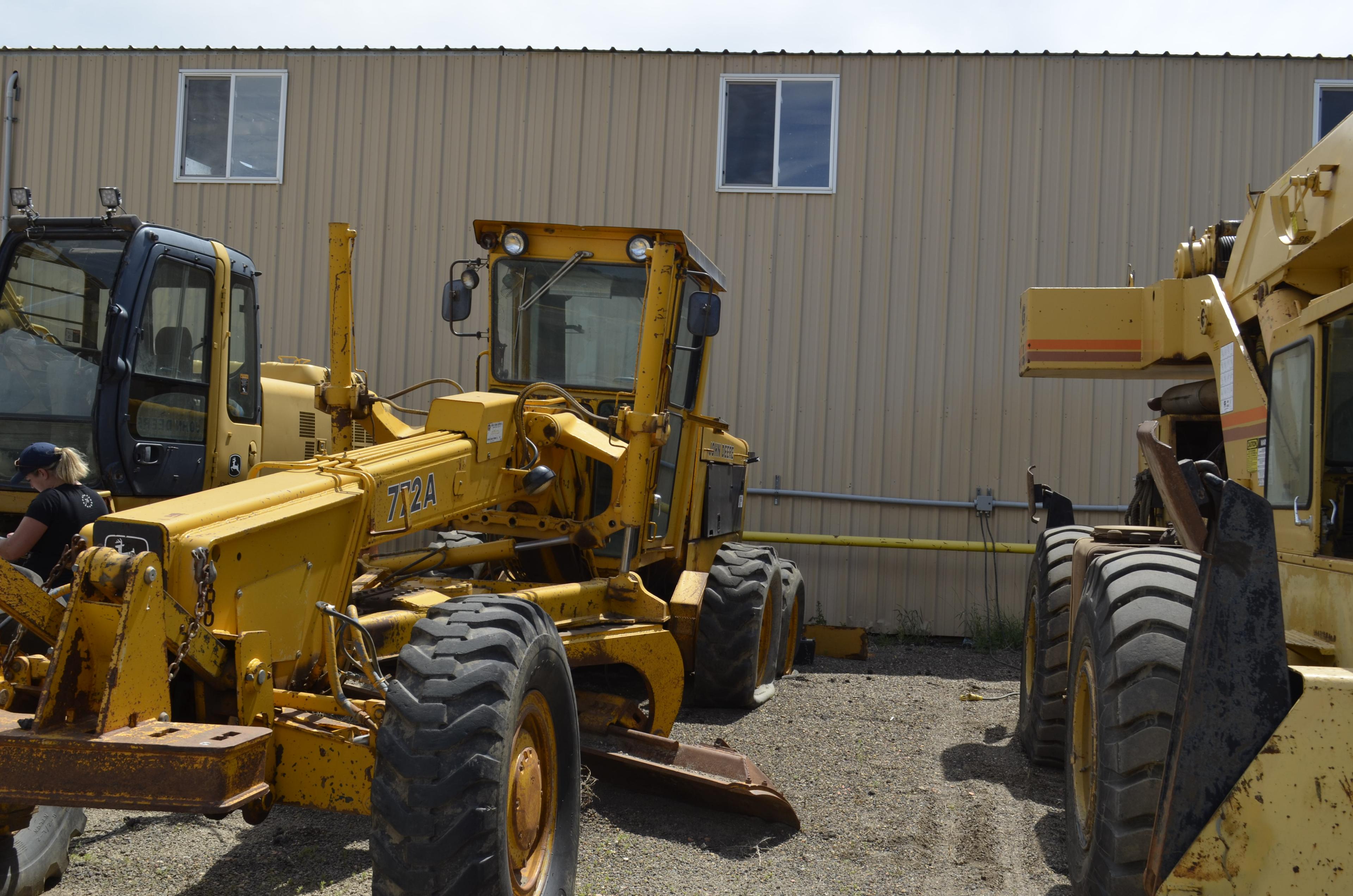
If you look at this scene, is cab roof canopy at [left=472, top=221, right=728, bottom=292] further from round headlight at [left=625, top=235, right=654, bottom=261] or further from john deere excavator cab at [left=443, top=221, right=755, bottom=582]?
round headlight at [left=625, top=235, right=654, bottom=261]

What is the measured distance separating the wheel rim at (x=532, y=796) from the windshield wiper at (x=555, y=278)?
3415mm

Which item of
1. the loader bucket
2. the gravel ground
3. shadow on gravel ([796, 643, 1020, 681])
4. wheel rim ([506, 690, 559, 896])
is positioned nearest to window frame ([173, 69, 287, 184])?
shadow on gravel ([796, 643, 1020, 681])

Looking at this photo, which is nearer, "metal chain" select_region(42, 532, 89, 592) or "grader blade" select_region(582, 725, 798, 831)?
"metal chain" select_region(42, 532, 89, 592)

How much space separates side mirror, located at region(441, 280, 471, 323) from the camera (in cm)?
646

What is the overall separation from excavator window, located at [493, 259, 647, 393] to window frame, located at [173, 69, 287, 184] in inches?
253

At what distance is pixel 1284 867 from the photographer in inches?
104

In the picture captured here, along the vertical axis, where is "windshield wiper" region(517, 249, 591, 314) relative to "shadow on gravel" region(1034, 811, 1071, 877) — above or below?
above

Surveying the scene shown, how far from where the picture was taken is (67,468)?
5535mm

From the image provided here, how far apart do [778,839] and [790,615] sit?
397 centimetres

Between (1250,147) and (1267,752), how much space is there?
10.1 metres

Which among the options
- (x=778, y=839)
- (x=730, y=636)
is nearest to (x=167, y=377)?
(x=730, y=636)

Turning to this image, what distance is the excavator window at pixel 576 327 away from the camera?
676 cm

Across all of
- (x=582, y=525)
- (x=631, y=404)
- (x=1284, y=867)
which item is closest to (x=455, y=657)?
(x=1284, y=867)

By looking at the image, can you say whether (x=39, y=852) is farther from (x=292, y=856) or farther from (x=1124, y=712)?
(x=1124, y=712)
